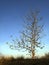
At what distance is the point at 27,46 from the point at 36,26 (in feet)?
8.90

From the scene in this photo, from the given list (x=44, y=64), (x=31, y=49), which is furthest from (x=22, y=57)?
(x=44, y=64)

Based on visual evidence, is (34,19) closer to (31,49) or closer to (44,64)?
(31,49)

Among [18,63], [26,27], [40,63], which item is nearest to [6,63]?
[18,63]

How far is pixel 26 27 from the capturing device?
26078 mm

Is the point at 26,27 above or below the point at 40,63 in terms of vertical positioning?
above

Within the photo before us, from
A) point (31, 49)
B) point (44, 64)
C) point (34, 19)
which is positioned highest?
point (34, 19)

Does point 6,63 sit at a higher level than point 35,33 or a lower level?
lower

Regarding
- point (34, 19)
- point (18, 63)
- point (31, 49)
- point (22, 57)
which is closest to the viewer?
point (18, 63)

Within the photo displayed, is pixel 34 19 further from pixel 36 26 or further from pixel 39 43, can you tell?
pixel 39 43

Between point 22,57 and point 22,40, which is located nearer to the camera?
point 22,57

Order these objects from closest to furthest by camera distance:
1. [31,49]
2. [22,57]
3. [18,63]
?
[18,63] < [22,57] < [31,49]

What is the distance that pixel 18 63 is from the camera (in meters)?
18.7

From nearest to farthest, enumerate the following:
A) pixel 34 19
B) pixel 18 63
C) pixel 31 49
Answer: pixel 18 63
pixel 31 49
pixel 34 19

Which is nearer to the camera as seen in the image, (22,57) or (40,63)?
(40,63)
